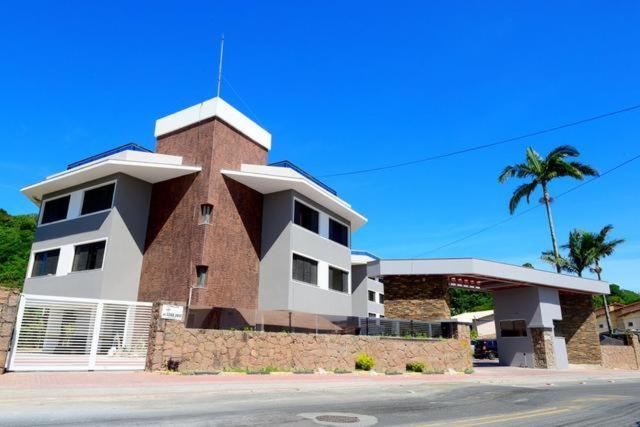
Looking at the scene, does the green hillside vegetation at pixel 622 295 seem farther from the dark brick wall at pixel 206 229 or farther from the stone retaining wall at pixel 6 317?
the stone retaining wall at pixel 6 317

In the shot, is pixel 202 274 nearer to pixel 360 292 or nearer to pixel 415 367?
pixel 415 367

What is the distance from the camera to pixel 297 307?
78.4 feet

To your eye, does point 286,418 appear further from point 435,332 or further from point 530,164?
point 530,164

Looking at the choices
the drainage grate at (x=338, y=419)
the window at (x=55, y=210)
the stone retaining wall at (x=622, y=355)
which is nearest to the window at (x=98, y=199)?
the window at (x=55, y=210)

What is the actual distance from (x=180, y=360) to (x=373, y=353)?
10.1m

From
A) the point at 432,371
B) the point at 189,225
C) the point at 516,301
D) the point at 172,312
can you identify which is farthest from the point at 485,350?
the point at 172,312

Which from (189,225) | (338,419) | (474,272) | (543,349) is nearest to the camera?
(338,419)

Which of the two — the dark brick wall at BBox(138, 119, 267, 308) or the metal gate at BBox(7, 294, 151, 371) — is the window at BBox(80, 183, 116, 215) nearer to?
the dark brick wall at BBox(138, 119, 267, 308)

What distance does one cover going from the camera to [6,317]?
42.5 ft

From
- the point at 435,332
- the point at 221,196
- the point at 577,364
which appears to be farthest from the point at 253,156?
the point at 577,364

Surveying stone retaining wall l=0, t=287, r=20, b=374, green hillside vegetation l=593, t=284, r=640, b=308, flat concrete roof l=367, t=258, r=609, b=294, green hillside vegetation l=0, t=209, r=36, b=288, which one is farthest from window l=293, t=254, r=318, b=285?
green hillside vegetation l=593, t=284, r=640, b=308

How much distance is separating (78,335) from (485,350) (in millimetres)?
38094

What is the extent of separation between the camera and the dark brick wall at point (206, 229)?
71.5ft

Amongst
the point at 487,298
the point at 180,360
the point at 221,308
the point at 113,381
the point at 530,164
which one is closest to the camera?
the point at 113,381
